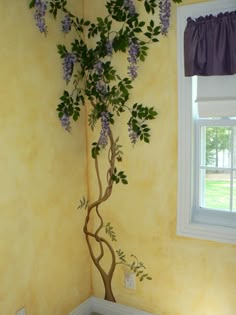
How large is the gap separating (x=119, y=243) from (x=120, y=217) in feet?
0.64

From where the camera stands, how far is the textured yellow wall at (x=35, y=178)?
1821mm

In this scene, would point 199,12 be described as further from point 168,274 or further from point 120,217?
point 168,274

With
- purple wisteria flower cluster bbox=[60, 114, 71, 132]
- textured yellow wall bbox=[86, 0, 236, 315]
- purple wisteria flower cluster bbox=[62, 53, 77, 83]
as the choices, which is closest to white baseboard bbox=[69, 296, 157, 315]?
textured yellow wall bbox=[86, 0, 236, 315]

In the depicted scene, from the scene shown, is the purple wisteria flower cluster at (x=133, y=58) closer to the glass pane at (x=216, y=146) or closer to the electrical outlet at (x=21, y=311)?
the glass pane at (x=216, y=146)

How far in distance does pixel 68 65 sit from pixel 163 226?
122 centimetres

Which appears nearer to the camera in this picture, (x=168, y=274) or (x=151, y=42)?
(x=151, y=42)

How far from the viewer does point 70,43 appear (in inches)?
87.6

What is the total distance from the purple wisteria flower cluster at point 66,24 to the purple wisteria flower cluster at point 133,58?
42 centimetres

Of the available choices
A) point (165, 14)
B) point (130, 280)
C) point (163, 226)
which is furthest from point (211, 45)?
point (130, 280)

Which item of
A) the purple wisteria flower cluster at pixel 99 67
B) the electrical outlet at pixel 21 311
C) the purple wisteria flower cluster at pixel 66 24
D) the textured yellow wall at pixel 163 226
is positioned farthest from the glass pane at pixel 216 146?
the electrical outlet at pixel 21 311

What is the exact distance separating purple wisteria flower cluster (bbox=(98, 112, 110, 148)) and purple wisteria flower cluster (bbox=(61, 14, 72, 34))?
1.90 ft

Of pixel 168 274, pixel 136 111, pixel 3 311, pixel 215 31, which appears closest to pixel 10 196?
pixel 3 311

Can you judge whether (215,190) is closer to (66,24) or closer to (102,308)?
(102,308)

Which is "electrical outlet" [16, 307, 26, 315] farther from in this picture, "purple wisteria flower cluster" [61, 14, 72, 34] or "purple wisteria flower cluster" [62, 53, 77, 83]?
"purple wisteria flower cluster" [61, 14, 72, 34]
